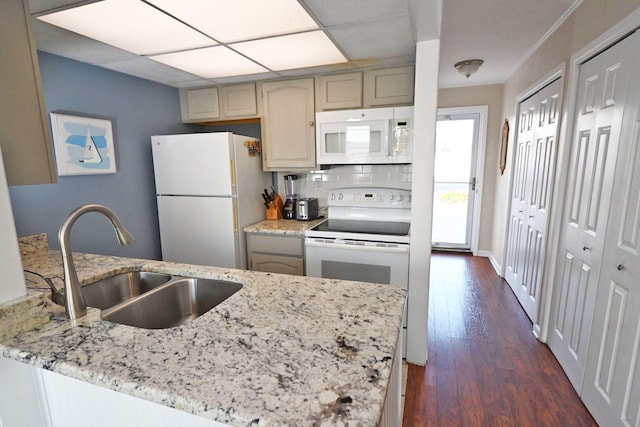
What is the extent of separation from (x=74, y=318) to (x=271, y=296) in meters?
0.65

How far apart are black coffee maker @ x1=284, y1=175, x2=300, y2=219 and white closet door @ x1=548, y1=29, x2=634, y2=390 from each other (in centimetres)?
214

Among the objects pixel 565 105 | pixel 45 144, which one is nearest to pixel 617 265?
pixel 565 105

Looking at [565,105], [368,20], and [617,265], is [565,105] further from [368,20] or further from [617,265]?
[368,20]

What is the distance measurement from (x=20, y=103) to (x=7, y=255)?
49cm

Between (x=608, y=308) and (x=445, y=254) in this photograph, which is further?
(x=445, y=254)

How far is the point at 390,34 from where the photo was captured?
194 cm

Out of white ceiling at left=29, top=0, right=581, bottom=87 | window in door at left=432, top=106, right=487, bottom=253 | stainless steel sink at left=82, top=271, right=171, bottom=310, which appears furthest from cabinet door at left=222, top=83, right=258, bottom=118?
window in door at left=432, top=106, right=487, bottom=253

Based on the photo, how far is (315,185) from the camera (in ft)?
10.4

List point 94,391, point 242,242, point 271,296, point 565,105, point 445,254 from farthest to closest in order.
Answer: point 445,254 → point 242,242 → point 565,105 → point 271,296 → point 94,391

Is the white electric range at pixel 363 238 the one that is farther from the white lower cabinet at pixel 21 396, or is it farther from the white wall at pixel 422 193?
Answer: the white lower cabinet at pixel 21 396

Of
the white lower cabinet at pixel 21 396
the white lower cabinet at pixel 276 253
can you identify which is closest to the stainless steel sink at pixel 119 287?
the white lower cabinet at pixel 21 396

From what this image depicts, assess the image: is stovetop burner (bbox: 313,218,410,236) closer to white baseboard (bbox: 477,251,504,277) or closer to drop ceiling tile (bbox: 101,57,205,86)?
drop ceiling tile (bbox: 101,57,205,86)

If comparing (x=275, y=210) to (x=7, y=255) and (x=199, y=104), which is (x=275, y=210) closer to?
(x=199, y=104)

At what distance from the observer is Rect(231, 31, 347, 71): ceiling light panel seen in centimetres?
199
